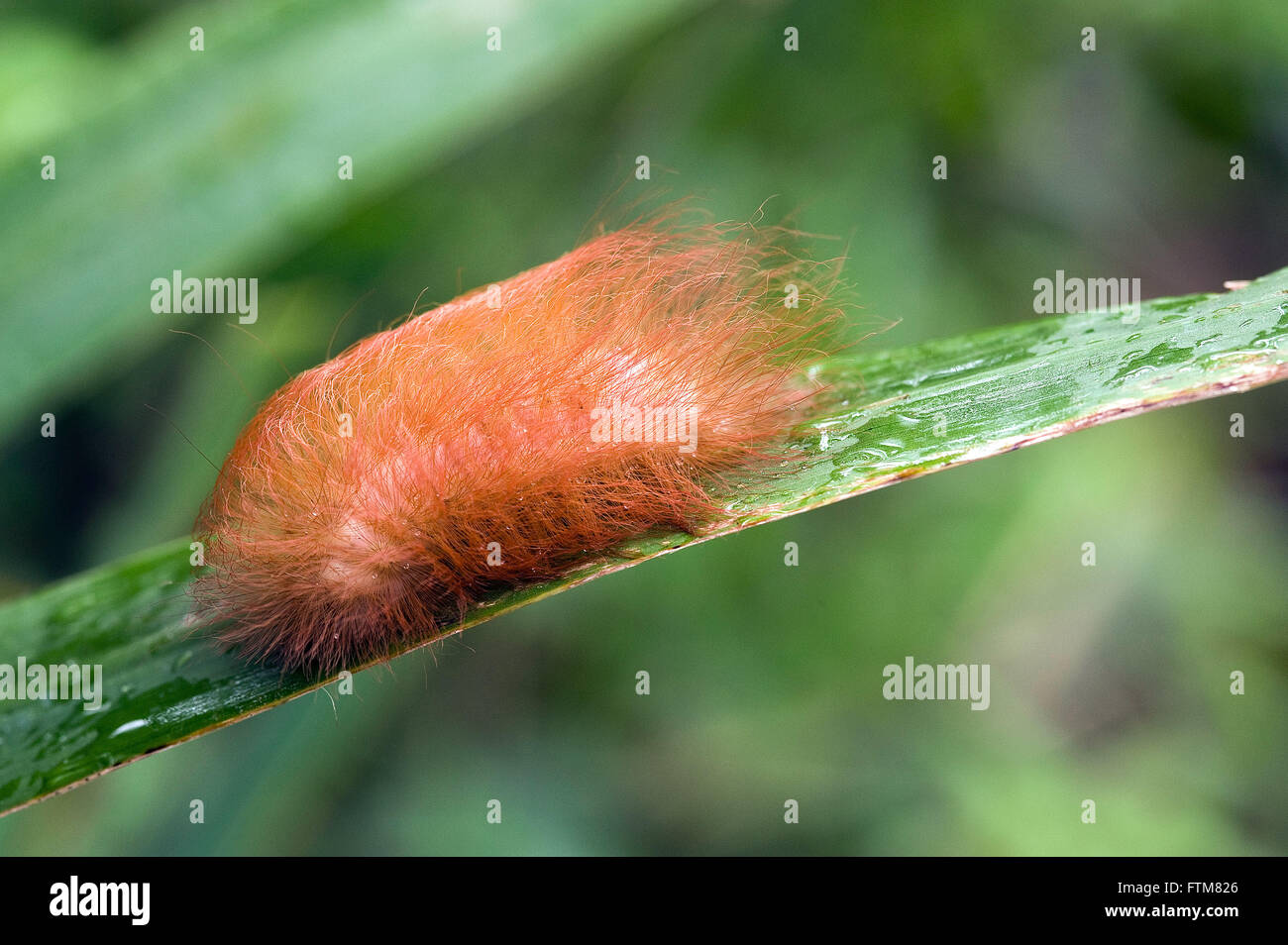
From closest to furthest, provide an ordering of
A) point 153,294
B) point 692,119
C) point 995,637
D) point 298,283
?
point 153,294
point 298,283
point 995,637
point 692,119

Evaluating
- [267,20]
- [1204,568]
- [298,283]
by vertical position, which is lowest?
[1204,568]

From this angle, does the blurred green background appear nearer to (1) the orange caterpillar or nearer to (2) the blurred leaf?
(2) the blurred leaf

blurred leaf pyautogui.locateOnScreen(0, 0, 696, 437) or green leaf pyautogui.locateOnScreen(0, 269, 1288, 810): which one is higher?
blurred leaf pyautogui.locateOnScreen(0, 0, 696, 437)

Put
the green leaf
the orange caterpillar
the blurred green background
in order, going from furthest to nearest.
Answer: the blurred green background < the orange caterpillar < the green leaf

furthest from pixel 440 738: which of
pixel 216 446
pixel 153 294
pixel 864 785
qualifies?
pixel 153 294

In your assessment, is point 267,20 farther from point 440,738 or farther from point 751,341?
point 440,738

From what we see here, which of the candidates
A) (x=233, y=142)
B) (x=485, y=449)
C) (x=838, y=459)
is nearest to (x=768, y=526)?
(x=838, y=459)

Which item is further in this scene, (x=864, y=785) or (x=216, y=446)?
(x=864, y=785)

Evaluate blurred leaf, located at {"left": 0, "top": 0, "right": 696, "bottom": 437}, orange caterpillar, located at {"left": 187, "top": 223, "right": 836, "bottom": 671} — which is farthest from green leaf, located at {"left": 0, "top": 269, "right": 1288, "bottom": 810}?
blurred leaf, located at {"left": 0, "top": 0, "right": 696, "bottom": 437}

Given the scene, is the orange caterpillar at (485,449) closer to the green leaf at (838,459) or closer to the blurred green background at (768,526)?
the green leaf at (838,459)
